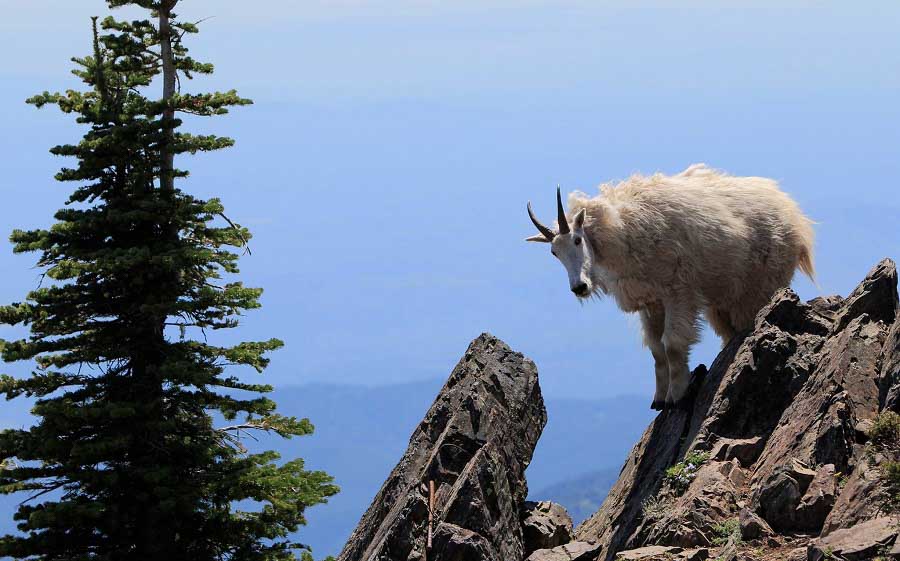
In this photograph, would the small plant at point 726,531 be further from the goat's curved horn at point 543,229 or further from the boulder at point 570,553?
the goat's curved horn at point 543,229

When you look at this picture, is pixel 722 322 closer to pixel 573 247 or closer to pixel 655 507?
pixel 573 247

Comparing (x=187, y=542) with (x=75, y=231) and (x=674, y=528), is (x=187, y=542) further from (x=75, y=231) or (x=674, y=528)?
(x=674, y=528)

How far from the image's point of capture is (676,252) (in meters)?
15.0

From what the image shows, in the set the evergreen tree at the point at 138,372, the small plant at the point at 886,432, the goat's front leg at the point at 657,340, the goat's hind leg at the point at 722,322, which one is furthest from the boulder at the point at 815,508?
the evergreen tree at the point at 138,372

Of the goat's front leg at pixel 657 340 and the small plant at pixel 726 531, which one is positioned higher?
the goat's front leg at pixel 657 340

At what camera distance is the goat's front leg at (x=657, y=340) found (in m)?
15.2

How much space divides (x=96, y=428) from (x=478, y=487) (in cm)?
907

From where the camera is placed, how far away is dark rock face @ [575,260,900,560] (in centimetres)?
1048

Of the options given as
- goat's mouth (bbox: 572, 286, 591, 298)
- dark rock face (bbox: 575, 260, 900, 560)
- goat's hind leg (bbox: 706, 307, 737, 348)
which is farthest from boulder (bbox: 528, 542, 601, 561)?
goat's hind leg (bbox: 706, 307, 737, 348)

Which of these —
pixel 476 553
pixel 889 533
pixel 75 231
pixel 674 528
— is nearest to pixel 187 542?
pixel 75 231

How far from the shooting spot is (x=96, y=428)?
63.4ft

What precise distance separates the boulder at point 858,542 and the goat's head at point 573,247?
5606 mm

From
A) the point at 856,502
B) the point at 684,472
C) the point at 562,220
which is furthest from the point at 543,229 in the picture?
the point at 856,502

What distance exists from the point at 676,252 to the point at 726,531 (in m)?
5.03
